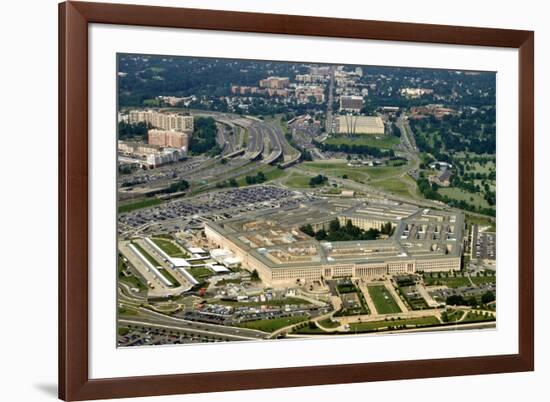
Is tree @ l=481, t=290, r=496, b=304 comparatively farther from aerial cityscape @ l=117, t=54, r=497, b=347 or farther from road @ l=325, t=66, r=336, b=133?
road @ l=325, t=66, r=336, b=133

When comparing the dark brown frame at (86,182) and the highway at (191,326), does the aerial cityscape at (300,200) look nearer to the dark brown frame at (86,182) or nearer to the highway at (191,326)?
the highway at (191,326)

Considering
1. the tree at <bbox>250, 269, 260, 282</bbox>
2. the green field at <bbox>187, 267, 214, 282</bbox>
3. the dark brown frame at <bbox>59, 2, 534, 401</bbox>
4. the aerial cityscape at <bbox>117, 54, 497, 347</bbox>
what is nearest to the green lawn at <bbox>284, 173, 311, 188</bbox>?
the aerial cityscape at <bbox>117, 54, 497, 347</bbox>

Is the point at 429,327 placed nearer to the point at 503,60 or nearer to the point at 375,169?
the point at 375,169

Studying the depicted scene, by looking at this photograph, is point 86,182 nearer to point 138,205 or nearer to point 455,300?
point 138,205

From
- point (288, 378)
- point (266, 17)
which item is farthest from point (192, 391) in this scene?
point (266, 17)

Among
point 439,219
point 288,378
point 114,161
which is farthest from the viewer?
point 439,219

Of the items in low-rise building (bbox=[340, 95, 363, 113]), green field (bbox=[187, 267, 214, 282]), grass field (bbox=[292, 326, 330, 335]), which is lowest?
grass field (bbox=[292, 326, 330, 335])

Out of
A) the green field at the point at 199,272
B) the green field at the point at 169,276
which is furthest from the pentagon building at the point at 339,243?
the green field at the point at 169,276

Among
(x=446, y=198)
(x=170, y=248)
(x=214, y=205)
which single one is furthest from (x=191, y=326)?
(x=446, y=198)
